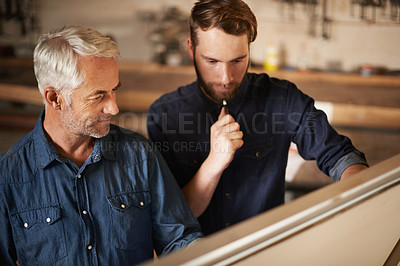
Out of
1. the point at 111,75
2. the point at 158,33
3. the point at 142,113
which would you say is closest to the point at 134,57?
the point at 158,33

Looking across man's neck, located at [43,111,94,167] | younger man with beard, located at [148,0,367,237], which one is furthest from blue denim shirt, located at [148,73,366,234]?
man's neck, located at [43,111,94,167]

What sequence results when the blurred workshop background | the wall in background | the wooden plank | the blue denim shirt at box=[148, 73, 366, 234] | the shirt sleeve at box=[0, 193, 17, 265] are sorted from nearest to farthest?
1. the wooden plank
2. the shirt sleeve at box=[0, 193, 17, 265]
3. the blue denim shirt at box=[148, 73, 366, 234]
4. the blurred workshop background
5. the wall in background

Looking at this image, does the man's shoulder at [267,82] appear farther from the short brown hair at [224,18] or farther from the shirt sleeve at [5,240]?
the shirt sleeve at [5,240]

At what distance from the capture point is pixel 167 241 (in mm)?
1185

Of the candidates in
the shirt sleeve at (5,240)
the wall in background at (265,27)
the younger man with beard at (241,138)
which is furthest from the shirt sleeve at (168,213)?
the wall in background at (265,27)

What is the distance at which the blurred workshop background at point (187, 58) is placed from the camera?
2.53 meters

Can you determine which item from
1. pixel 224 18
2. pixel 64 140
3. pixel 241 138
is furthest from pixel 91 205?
pixel 224 18

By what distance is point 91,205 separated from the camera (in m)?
1.09

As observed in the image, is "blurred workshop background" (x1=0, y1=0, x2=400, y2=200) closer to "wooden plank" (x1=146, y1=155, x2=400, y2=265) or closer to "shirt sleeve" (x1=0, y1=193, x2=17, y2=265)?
"wooden plank" (x1=146, y1=155, x2=400, y2=265)

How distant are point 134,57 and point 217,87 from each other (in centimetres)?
281

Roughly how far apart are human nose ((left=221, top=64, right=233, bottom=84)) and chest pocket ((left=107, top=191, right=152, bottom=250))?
0.39m

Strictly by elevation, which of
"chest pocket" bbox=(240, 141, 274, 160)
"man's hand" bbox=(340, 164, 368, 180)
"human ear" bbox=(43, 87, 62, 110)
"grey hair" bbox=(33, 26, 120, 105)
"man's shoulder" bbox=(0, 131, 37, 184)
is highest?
"grey hair" bbox=(33, 26, 120, 105)

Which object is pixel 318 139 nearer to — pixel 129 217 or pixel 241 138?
pixel 241 138

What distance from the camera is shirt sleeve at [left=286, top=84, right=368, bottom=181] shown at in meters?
1.22
